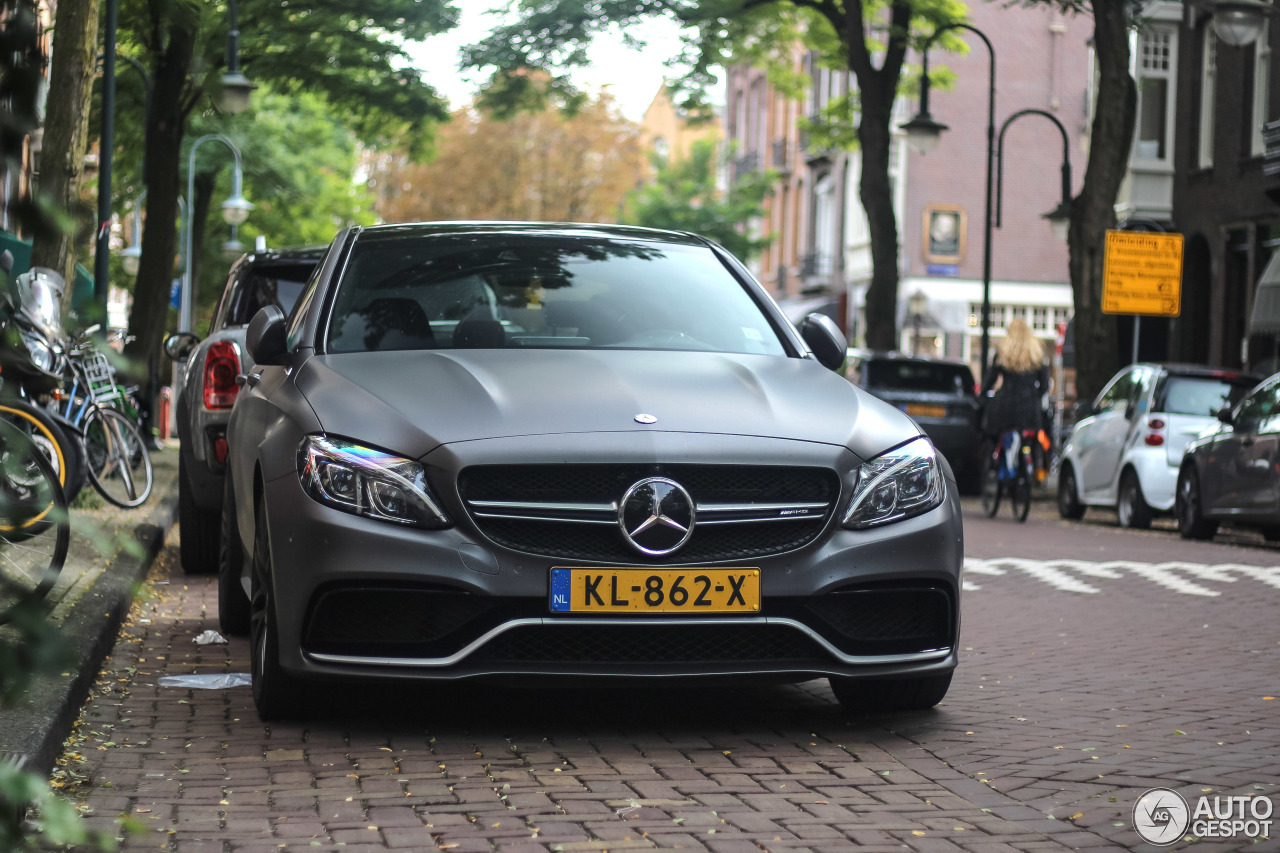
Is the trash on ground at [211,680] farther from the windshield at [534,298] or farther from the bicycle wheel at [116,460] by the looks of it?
the bicycle wheel at [116,460]

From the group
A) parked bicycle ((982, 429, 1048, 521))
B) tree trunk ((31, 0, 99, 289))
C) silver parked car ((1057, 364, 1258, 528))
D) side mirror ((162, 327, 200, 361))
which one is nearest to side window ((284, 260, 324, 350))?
side mirror ((162, 327, 200, 361))

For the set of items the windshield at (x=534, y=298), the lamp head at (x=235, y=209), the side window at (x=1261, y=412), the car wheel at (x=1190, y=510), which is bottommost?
the car wheel at (x=1190, y=510)

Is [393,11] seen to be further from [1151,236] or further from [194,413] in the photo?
[194,413]

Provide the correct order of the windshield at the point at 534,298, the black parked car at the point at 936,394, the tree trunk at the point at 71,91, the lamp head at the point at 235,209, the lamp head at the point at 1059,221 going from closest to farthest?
the windshield at the point at 534,298 < the tree trunk at the point at 71,91 < the black parked car at the point at 936,394 < the lamp head at the point at 1059,221 < the lamp head at the point at 235,209

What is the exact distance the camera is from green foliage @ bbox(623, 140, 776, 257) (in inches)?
2229

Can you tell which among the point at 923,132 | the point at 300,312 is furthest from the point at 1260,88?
the point at 300,312

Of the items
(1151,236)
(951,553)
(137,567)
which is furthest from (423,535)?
(1151,236)

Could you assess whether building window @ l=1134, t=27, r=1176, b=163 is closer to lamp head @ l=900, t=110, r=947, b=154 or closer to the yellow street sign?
lamp head @ l=900, t=110, r=947, b=154

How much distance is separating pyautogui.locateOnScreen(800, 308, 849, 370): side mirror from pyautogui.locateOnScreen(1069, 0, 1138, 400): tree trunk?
16.2m

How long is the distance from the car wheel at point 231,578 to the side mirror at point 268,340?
111cm

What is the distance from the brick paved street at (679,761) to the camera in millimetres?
4215

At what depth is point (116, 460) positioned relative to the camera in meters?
13.3

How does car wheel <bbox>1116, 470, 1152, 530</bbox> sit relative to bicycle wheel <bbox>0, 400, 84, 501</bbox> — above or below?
below

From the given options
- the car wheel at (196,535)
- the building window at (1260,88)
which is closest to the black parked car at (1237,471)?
the car wheel at (196,535)
